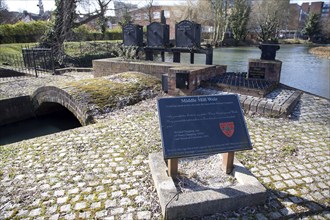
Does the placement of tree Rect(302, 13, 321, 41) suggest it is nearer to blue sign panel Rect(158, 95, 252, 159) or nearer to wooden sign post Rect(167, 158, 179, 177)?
blue sign panel Rect(158, 95, 252, 159)

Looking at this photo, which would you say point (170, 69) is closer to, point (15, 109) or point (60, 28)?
point (15, 109)

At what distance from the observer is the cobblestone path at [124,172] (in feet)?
9.12

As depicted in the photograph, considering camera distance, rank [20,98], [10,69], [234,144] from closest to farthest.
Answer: [234,144]
[20,98]
[10,69]

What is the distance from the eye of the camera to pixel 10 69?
11648 millimetres

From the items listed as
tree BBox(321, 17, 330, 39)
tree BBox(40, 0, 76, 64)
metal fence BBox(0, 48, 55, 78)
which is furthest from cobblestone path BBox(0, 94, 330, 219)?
tree BBox(321, 17, 330, 39)

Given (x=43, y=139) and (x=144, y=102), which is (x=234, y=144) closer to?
(x=43, y=139)

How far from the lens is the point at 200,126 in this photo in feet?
9.43

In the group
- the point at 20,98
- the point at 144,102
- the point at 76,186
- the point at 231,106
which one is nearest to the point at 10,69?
the point at 20,98

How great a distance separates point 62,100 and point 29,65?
8.16m

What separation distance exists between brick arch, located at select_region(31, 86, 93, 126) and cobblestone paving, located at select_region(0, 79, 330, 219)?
89 cm

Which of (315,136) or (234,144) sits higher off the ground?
(234,144)

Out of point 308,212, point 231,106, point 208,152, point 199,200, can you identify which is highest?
point 231,106

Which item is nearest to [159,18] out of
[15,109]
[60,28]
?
[60,28]

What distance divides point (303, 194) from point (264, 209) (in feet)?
2.15
